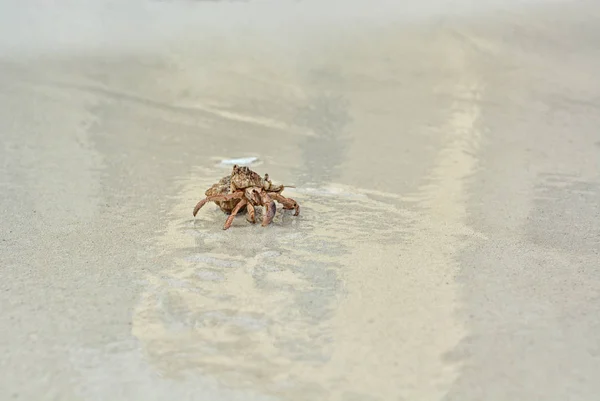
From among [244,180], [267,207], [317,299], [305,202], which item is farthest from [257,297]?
[305,202]

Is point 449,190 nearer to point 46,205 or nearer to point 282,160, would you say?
point 282,160

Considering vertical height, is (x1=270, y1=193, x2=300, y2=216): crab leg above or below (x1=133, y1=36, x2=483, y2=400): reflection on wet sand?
above

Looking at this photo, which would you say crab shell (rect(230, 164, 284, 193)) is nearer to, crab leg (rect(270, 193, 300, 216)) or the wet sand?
crab leg (rect(270, 193, 300, 216))

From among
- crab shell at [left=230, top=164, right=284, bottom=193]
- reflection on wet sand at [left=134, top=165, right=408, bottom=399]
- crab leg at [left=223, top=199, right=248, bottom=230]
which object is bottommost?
reflection on wet sand at [left=134, top=165, right=408, bottom=399]

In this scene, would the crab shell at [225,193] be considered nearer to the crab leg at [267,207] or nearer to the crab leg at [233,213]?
the crab leg at [233,213]

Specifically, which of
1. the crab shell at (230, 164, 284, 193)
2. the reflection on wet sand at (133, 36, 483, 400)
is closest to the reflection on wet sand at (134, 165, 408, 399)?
the reflection on wet sand at (133, 36, 483, 400)

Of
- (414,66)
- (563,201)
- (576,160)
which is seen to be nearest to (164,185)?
(563,201)

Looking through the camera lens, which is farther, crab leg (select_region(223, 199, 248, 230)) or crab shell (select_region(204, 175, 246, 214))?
crab shell (select_region(204, 175, 246, 214))
